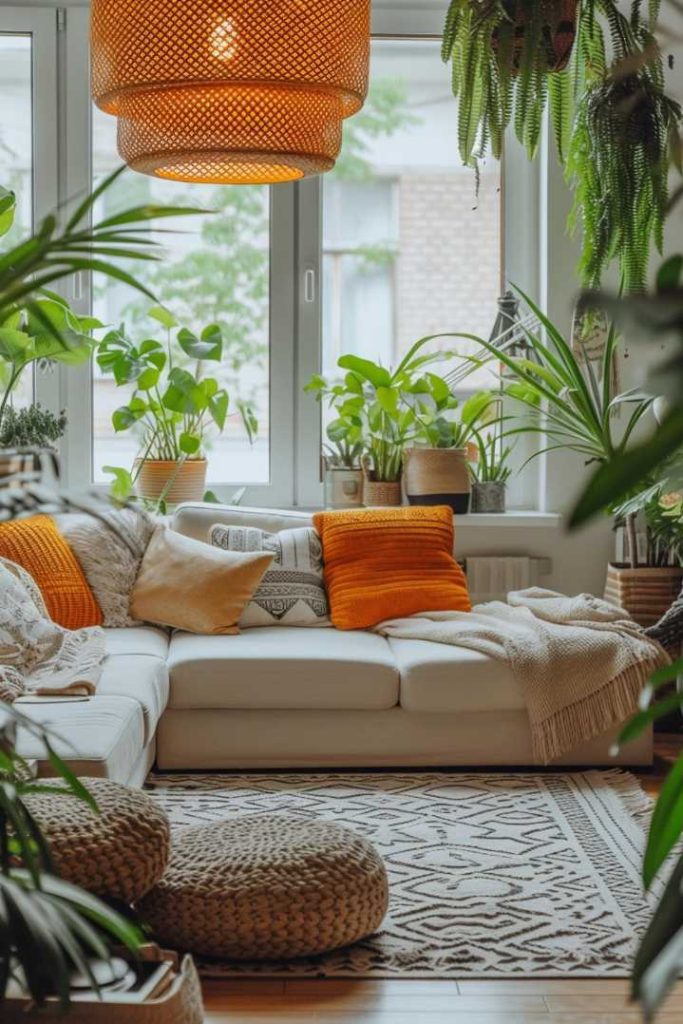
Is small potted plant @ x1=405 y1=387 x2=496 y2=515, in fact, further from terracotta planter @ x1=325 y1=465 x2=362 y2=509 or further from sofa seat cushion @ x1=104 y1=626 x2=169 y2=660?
sofa seat cushion @ x1=104 y1=626 x2=169 y2=660

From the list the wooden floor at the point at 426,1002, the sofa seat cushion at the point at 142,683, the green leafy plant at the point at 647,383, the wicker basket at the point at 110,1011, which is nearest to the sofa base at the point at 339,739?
the sofa seat cushion at the point at 142,683

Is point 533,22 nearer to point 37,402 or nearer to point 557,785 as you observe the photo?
point 557,785

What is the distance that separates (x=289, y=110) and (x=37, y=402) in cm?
275

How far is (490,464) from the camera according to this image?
5.46 meters

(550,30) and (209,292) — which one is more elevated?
(550,30)

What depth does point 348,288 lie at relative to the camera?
5586 mm

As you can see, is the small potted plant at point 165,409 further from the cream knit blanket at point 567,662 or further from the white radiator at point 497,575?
the cream knit blanket at point 567,662

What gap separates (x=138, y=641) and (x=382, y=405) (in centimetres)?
140

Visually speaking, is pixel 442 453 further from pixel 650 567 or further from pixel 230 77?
pixel 230 77

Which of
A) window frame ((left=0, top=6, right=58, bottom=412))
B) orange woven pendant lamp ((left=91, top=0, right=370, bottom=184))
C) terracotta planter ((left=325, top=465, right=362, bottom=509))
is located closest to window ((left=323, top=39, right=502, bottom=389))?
terracotta planter ((left=325, top=465, right=362, bottom=509))

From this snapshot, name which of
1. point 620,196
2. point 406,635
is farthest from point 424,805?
point 620,196

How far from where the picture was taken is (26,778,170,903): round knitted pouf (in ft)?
8.16

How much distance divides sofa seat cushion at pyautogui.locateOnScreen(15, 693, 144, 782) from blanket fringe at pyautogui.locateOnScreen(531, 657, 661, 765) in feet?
4.03

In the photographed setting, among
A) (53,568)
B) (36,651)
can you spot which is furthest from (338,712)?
(53,568)
